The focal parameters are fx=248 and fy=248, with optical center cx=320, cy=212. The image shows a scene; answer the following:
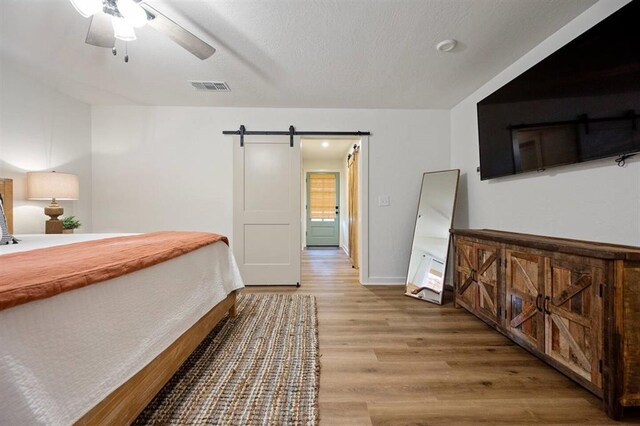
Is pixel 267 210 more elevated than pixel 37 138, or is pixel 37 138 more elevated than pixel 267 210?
pixel 37 138

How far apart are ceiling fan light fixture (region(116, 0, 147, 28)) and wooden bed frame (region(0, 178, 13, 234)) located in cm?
201

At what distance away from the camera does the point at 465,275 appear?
2287mm

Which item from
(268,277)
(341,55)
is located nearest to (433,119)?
(341,55)

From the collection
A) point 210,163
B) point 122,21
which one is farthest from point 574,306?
point 210,163

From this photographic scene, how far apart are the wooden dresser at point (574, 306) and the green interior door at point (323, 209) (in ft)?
16.6

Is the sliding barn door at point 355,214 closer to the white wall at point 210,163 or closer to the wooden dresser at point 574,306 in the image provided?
the white wall at point 210,163

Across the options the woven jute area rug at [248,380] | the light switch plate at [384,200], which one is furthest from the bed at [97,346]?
the light switch plate at [384,200]

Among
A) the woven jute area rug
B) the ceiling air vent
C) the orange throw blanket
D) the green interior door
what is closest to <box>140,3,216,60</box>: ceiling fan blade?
the ceiling air vent

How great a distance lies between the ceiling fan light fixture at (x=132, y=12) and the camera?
1.32m

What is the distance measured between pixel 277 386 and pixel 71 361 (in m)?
0.95

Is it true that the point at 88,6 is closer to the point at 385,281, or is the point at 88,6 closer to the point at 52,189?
the point at 52,189

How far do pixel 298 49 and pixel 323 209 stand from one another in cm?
516

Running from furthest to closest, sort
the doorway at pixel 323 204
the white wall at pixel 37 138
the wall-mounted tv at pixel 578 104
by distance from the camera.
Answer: the doorway at pixel 323 204
the white wall at pixel 37 138
the wall-mounted tv at pixel 578 104

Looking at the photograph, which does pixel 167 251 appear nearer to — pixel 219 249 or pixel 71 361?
pixel 71 361
